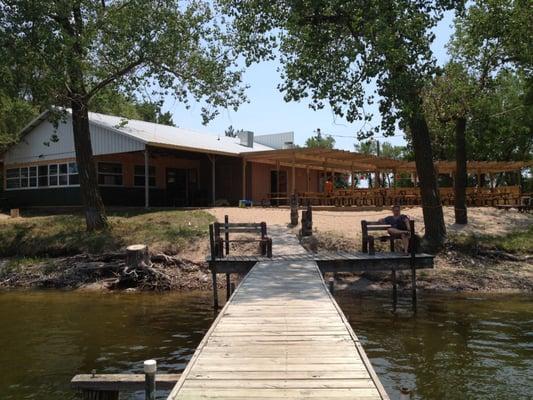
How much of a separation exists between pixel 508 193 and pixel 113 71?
60.9ft

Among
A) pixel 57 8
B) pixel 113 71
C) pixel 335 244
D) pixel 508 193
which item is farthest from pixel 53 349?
pixel 508 193

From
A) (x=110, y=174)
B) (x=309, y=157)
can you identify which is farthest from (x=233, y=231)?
(x=309, y=157)

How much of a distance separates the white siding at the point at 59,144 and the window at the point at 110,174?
108 centimetres

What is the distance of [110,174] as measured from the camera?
2838 cm

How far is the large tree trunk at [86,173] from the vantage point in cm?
2184

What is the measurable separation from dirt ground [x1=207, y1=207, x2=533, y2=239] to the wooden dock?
11.4m

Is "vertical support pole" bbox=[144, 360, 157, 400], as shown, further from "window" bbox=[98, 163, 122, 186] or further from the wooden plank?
"window" bbox=[98, 163, 122, 186]

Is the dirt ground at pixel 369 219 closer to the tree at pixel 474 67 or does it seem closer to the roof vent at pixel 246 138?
the tree at pixel 474 67

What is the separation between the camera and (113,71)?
22.1 metres

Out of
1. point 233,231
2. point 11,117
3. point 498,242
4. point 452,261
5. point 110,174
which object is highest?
point 11,117

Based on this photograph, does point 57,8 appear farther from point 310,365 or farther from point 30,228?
point 310,365

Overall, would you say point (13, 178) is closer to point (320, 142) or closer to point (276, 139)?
point (276, 139)

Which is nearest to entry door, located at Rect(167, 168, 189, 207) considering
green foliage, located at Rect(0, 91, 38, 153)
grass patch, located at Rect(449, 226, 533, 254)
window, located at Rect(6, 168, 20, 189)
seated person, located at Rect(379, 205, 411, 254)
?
green foliage, located at Rect(0, 91, 38, 153)

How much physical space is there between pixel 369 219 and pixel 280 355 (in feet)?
55.4
